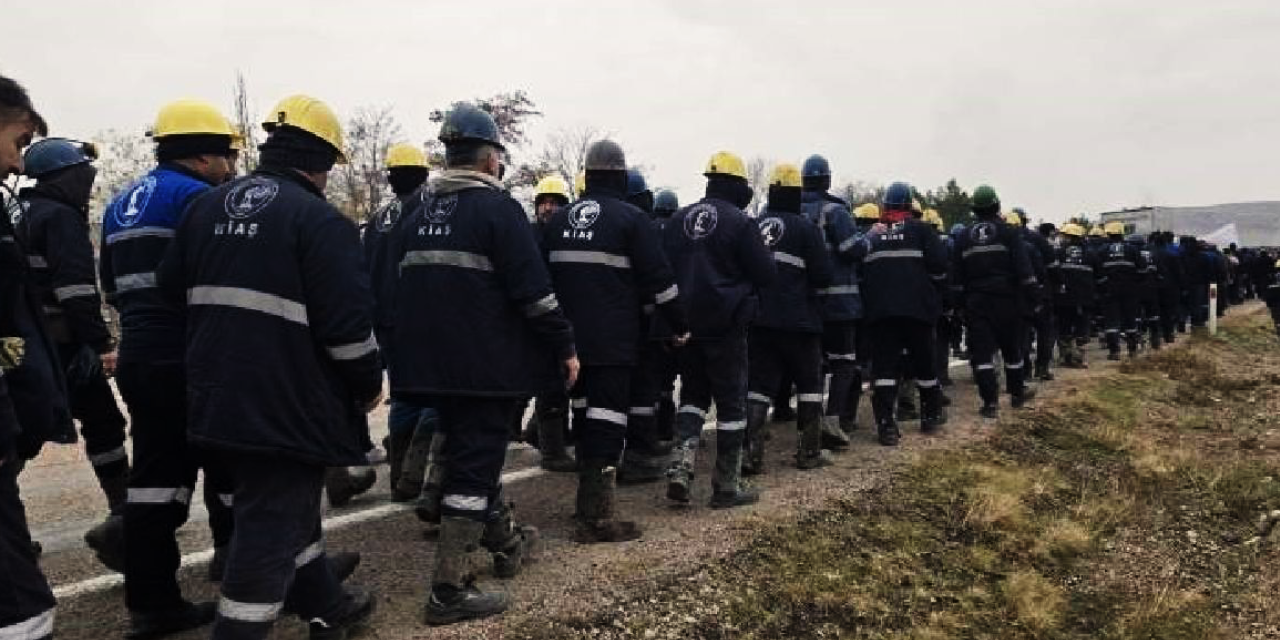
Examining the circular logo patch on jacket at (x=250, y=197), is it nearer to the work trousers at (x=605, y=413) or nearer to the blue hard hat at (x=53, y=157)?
the blue hard hat at (x=53, y=157)

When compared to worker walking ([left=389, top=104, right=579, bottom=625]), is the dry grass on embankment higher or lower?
lower

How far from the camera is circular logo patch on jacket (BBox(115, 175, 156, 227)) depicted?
13.7 feet

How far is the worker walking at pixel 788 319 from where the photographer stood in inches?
266

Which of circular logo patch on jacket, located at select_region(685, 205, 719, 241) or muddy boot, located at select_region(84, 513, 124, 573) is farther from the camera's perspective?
circular logo patch on jacket, located at select_region(685, 205, 719, 241)

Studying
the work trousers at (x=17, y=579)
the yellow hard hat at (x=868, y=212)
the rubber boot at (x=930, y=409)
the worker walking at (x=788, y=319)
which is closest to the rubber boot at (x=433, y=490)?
the work trousers at (x=17, y=579)

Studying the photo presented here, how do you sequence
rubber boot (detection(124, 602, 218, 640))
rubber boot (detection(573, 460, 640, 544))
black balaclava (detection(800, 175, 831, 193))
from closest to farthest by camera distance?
rubber boot (detection(124, 602, 218, 640))
rubber boot (detection(573, 460, 640, 544))
black balaclava (detection(800, 175, 831, 193))

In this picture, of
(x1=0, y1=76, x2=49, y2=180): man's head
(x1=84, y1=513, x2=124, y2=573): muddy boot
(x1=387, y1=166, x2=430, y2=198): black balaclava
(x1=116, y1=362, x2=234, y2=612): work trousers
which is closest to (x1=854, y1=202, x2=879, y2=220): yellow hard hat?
(x1=387, y1=166, x2=430, y2=198): black balaclava

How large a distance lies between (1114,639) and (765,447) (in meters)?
3.27

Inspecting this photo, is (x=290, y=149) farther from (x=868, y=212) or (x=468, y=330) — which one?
(x=868, y=212)

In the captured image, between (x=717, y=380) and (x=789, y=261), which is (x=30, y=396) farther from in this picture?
(x=789, y=261)

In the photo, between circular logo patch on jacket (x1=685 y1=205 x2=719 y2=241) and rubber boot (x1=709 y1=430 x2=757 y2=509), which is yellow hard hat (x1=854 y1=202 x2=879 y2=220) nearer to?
circular logo patch on jacket (x1=685 y1=205 x2=719 y2=241)

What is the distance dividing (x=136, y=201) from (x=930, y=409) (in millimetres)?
6700

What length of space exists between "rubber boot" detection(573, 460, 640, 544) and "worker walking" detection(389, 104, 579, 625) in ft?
3.33

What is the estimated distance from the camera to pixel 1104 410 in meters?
10.5
